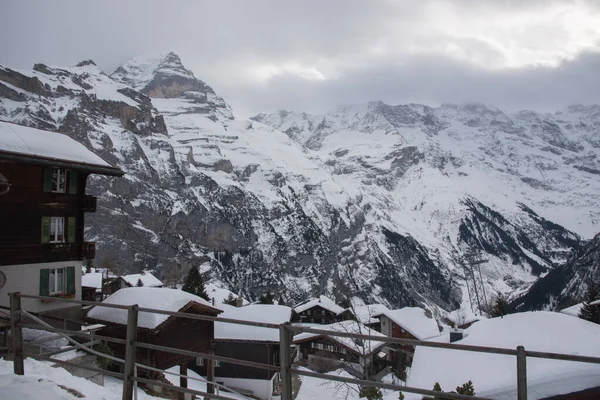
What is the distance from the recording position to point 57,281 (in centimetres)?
2478

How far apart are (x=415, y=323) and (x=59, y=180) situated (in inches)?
2518

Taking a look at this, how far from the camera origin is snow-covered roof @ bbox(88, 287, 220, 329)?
23859 mm

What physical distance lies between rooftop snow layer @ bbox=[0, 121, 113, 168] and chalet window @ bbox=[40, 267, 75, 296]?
20.1ft

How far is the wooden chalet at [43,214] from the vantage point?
72.9 feet

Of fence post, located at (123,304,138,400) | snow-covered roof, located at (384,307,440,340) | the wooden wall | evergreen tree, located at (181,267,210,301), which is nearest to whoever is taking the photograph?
fence post, located at (123,304,138,400)

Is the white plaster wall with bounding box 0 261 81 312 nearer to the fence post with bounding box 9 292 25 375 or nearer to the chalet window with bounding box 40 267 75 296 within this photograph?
the chalet window with bounding box 40 267 75 296

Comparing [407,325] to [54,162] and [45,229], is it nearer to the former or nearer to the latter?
[45,229]

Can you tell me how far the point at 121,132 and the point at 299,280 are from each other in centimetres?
8501

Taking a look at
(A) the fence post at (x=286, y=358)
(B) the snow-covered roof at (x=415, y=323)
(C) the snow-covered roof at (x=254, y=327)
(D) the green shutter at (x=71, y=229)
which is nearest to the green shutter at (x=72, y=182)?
(D) the green shutter at (x=71, y=229)

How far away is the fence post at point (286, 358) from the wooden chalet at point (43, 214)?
19462 millimetres

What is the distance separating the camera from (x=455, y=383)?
56.9ft

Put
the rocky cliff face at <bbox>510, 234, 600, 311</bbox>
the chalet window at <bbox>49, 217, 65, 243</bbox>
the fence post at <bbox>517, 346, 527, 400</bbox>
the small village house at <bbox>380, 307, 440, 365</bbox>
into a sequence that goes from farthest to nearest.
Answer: the rocky cliff face at <bbox>510, 234, 600, 311</bbox>, the small village house at <bbox>380, 307, 440, 365</bbox>, the chalet window at <bbox>49, 217, 65, 243</bbox>, the fence post at <bbox>517, 346, 527, 400</bbox>

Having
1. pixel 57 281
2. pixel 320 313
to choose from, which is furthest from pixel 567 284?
pixel 57 281

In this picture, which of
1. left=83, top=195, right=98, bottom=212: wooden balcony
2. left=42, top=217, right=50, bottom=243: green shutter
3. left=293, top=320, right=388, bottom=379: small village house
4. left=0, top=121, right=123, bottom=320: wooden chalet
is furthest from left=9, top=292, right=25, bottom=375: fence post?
left=293, top=320, right=388, bottom=379: small village house
